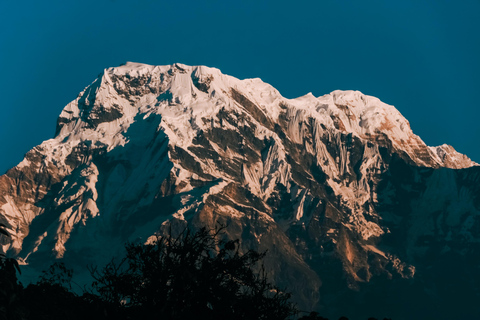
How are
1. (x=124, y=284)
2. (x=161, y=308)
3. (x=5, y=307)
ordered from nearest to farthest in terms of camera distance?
1. (x=5, y=307)
2. (x=161, y=308)
3. (x=124, y=284)

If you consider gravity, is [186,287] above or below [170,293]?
above

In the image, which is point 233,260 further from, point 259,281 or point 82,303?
point 82,303

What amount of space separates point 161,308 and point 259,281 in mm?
7030

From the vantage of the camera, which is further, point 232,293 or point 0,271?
point 232,293

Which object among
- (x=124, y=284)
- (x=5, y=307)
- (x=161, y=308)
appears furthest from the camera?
(x=124, y=284)

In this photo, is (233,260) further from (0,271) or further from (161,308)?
(0,271)

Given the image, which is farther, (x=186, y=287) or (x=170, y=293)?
(x=186, y=287)

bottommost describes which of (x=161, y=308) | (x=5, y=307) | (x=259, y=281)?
(x=5, y=307)

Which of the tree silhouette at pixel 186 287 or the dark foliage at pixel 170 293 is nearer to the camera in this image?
the dark foliage at pixel 170 293

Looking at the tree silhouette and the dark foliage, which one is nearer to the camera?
the dark foliage

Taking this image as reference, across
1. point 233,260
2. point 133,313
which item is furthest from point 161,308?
point 233,260

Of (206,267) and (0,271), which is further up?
(206,267)

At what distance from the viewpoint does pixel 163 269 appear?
5331 cm

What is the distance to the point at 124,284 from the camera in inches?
2124
